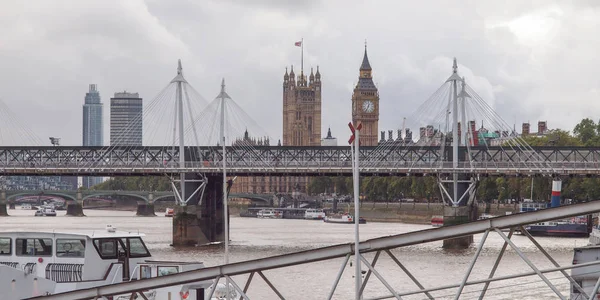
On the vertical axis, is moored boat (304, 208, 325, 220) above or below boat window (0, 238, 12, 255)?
below

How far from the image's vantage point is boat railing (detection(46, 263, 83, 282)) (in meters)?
28.0

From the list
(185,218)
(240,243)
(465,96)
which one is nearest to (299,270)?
(240,243)

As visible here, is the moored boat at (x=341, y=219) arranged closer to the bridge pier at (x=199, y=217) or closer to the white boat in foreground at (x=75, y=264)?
the bridge pier at (x=199, y=217)

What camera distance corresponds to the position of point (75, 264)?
1107 inches

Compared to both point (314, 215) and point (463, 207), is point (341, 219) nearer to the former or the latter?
point (314, 215)

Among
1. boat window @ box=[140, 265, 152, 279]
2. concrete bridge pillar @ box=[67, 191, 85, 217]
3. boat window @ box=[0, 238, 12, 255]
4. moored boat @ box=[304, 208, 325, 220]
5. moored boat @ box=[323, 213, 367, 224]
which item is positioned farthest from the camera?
concrete bridge pillar @ box=[67, 191, 85, 217]

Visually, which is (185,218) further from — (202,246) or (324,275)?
(324,275)

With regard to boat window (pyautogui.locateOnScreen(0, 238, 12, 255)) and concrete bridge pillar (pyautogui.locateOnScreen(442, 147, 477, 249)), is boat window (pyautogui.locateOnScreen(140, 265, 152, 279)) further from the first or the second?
concrete bridge pillar (pyautogui.locateOnScreen(442, 147, 477, 249))

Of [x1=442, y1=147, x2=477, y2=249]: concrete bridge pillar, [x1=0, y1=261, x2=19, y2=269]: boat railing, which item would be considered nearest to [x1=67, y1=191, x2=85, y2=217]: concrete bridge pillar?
[x1=442, y1=147, x2=477, y2=249]: concrete bridge pillar

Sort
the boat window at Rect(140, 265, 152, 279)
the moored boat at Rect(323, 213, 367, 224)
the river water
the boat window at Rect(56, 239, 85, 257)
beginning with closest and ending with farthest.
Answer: the boat window at Rect(140, 265, 152, 279) < the boat window at Rect(56, 239, 85, 257) < the river water < the moored boat at Rect(323, 213, 367, 224)

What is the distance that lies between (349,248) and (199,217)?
71568 millimetres

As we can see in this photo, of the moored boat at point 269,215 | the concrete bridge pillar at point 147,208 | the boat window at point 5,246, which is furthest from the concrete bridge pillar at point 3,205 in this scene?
the boat window at point 5,246

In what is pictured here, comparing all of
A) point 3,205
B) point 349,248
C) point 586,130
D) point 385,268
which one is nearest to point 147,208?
point 3,205

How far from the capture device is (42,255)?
2842cm
